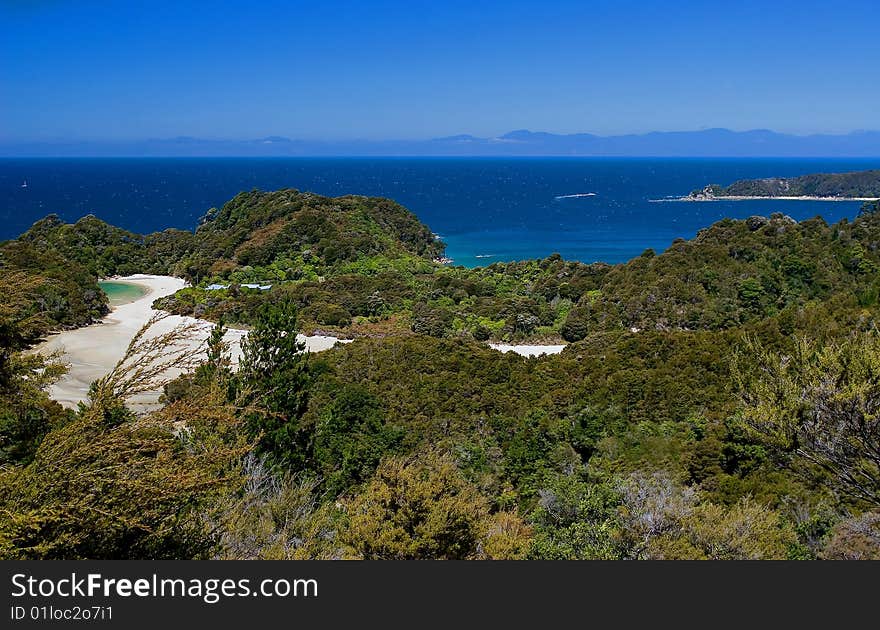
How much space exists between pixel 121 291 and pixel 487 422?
32406 millimetres

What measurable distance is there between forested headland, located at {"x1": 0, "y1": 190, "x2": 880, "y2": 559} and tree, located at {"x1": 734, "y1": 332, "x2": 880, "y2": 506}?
0.12ft

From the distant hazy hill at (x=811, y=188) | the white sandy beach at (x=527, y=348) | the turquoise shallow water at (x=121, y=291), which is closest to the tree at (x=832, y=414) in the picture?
the white sandy beach at (x=527, y=348)

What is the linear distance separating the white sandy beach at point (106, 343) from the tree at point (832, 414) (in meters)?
15.7

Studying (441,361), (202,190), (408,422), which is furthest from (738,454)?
(202,190)

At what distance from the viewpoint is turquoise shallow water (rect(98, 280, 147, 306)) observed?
39.2 metres

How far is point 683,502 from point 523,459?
16.5 ft

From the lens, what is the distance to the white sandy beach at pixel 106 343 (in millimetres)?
22547

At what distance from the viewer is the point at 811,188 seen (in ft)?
423

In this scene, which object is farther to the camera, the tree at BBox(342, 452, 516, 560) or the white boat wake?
the white boat wake

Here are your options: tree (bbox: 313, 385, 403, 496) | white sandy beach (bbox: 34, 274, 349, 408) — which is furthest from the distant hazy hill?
tree (bbox: 313, 385, 403, 496)

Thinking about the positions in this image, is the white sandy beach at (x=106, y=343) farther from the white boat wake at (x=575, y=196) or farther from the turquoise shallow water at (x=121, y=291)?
the white boat wake at (x=575, y=196)

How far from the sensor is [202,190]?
410ft

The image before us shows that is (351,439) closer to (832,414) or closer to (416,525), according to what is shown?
(416,525)

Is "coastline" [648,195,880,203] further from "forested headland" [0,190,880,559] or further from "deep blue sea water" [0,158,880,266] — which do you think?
"forested headland" [0,190,880,559]
